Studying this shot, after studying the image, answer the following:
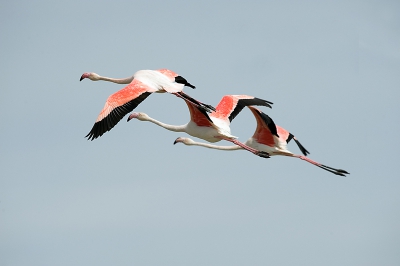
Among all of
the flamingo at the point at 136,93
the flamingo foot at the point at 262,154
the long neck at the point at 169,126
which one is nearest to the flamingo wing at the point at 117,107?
the flamingo at the point at 136,93

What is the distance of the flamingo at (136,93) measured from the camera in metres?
27.2

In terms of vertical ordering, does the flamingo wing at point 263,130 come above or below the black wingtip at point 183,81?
below

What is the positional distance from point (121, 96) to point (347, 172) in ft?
23.2

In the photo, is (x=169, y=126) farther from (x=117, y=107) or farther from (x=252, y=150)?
(x=117, y=107)

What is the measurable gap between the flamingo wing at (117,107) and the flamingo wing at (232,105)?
145 inches

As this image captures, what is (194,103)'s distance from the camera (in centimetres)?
2908

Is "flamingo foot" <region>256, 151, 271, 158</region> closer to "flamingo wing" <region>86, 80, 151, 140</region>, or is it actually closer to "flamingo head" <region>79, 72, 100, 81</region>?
"flamingo wing" <region>86, 80, 151, 140</region>

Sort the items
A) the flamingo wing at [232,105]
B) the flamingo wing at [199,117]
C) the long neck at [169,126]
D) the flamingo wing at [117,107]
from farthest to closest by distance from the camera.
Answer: the flamingo wing at [232,105] < the long neck at [169,126] < the flamingo wing at [199,117] < the flamingo wing at [117,107]

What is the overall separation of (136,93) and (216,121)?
357 cm

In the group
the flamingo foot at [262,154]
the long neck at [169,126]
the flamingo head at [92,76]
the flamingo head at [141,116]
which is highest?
the flamingo head at [92,76]

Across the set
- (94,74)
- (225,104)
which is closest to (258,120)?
(225,104)

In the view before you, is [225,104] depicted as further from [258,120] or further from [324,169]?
[324,169]

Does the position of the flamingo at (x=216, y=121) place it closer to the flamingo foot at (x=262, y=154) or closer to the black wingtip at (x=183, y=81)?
the flamingo foot at (x=262, y=154)

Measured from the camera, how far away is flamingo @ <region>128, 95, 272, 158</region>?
30.4 m
